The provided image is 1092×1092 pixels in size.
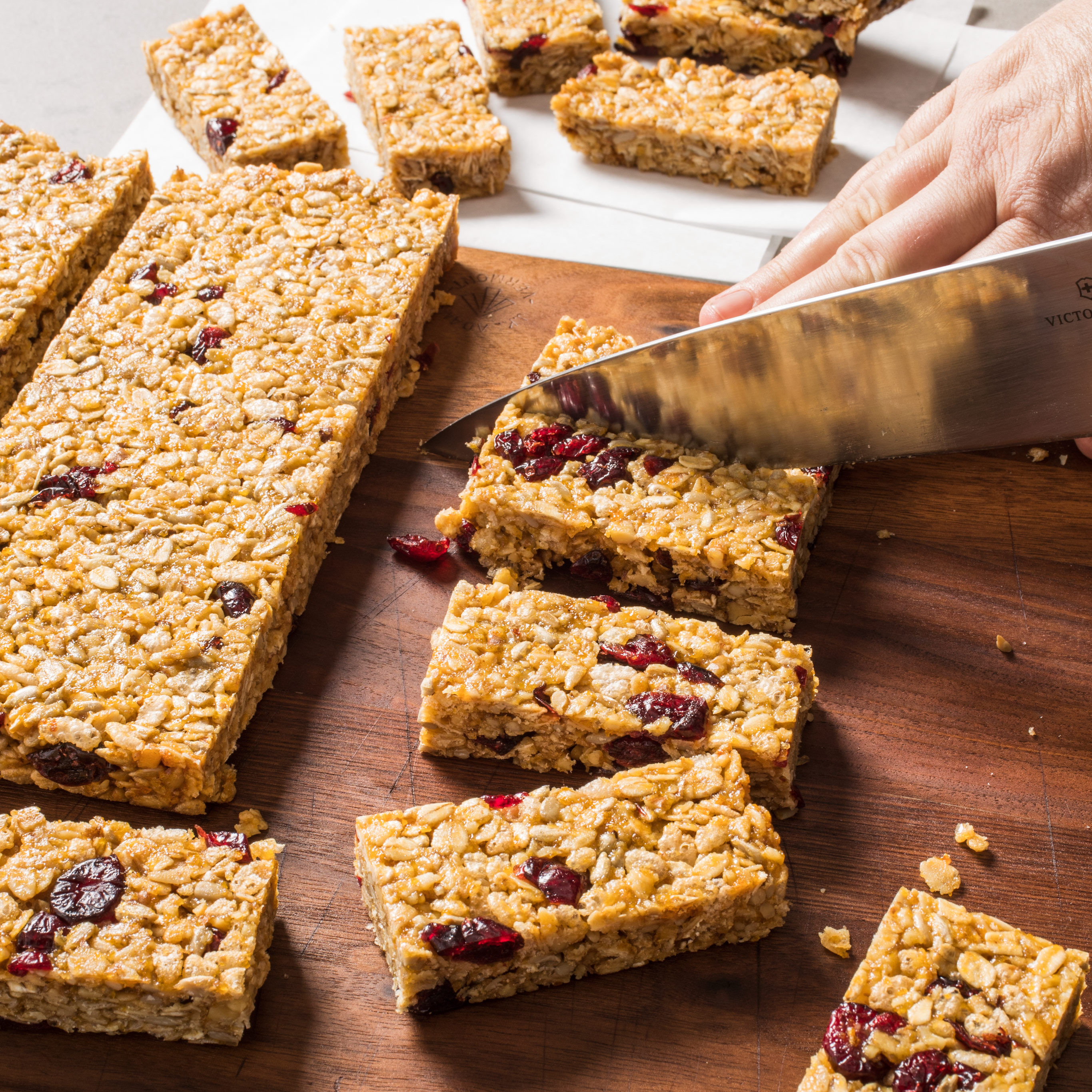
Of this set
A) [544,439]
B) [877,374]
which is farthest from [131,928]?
[877,374]

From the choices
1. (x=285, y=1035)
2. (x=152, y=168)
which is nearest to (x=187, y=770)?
(x=285, y=1035)

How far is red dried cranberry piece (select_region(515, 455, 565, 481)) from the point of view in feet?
11.4

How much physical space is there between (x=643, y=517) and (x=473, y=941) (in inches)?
A: 48.0

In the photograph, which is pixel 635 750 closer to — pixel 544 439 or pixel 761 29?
pixel 544 439

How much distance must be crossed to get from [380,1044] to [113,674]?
1055 millimetres

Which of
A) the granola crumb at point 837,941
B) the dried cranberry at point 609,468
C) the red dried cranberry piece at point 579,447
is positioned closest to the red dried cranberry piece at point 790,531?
the dried cranberry at point 609,468

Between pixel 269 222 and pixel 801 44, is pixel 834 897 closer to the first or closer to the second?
pixel 269 222

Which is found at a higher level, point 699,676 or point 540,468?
point 540,468

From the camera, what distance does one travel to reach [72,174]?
4195 mm

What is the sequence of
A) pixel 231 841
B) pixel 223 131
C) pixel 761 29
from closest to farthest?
pixel 231 841 → pixel 223 131 → pixel 761 29

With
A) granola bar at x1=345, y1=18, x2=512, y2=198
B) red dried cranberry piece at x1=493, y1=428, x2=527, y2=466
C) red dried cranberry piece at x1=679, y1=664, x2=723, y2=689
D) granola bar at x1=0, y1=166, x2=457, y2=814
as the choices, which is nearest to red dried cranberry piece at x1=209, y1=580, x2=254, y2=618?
granola bar at x1=0, y1=166, x2=457, y2=814

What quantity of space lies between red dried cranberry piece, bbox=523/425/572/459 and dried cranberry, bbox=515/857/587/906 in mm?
1188

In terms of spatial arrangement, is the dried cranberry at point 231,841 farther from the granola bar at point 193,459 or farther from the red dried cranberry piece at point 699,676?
the red dried cranberry piece at point 699,676

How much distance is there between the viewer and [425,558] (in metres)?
3.52
